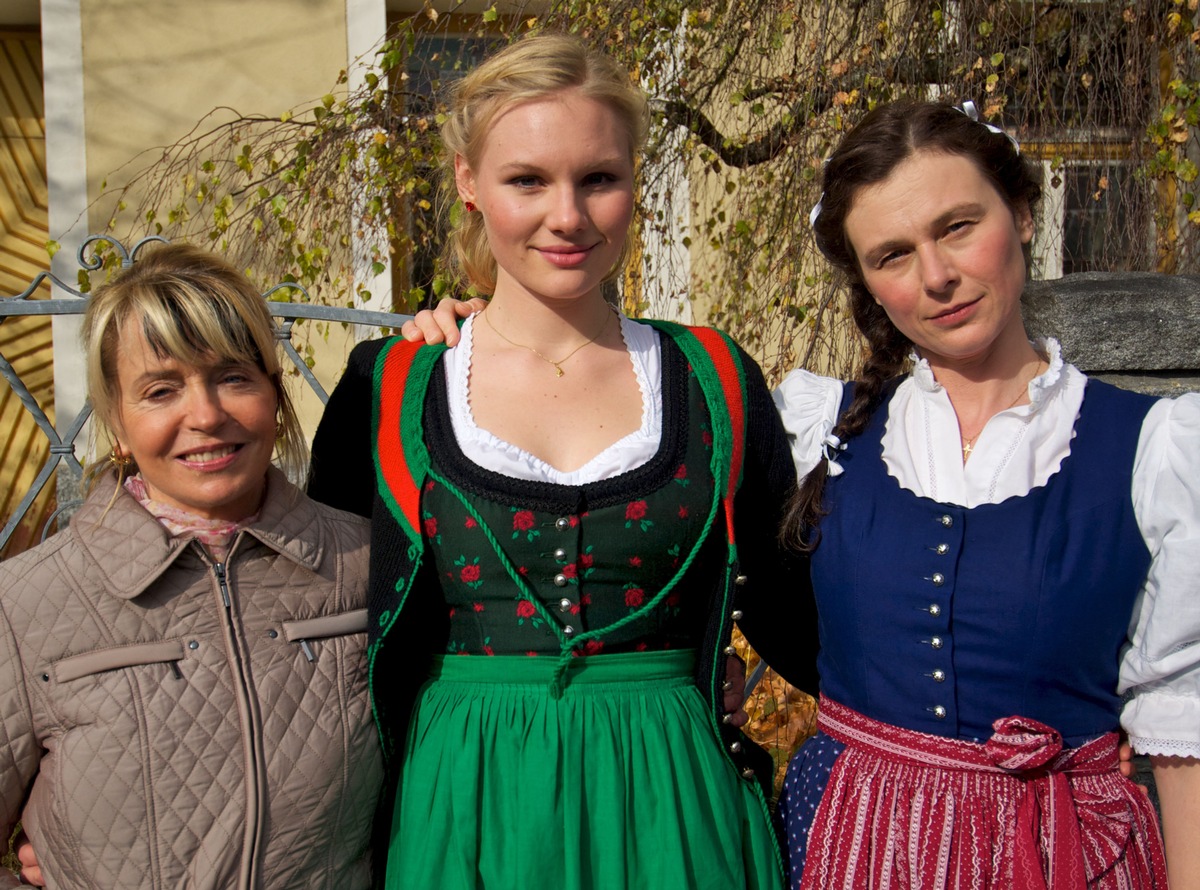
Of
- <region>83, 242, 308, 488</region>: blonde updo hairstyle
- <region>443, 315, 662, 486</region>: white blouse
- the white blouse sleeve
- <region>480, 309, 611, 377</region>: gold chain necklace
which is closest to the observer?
the white blouse sleeve

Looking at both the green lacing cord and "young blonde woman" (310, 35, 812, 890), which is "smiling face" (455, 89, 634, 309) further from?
the green lacing cord

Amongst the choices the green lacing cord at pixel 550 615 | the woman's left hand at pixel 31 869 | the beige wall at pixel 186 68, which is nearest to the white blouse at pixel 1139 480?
the green lacing cord at pixel 550 615

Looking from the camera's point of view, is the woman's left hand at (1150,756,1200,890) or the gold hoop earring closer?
the woman's left hand at (1150,756,1200,890)

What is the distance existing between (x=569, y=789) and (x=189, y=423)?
667 mm

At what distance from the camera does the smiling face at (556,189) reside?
1.53 m

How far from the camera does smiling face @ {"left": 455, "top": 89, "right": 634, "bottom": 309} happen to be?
1529 mm

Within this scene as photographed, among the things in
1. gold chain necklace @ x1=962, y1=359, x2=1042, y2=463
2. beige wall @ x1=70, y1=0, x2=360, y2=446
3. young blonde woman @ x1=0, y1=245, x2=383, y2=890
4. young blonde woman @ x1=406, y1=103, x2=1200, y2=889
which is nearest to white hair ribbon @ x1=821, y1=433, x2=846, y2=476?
young blonde woman @ x1=406, y1=103, x2=1200, y2=889

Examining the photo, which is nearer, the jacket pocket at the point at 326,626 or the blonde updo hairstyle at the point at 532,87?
the jacket pocket at the point at 326,626

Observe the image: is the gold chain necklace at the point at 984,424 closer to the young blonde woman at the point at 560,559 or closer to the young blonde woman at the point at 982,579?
the young blonde woman at the point at 982,579

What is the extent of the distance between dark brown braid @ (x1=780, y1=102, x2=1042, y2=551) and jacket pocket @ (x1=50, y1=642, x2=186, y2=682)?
809mm

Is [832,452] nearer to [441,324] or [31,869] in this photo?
[441,324]

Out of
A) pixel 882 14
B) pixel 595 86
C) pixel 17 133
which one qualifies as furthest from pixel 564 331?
pixel 17 133

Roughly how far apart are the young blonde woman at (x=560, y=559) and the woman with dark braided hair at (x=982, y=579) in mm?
149

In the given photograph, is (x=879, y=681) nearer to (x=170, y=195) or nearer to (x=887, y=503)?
(x=887, y=503)
